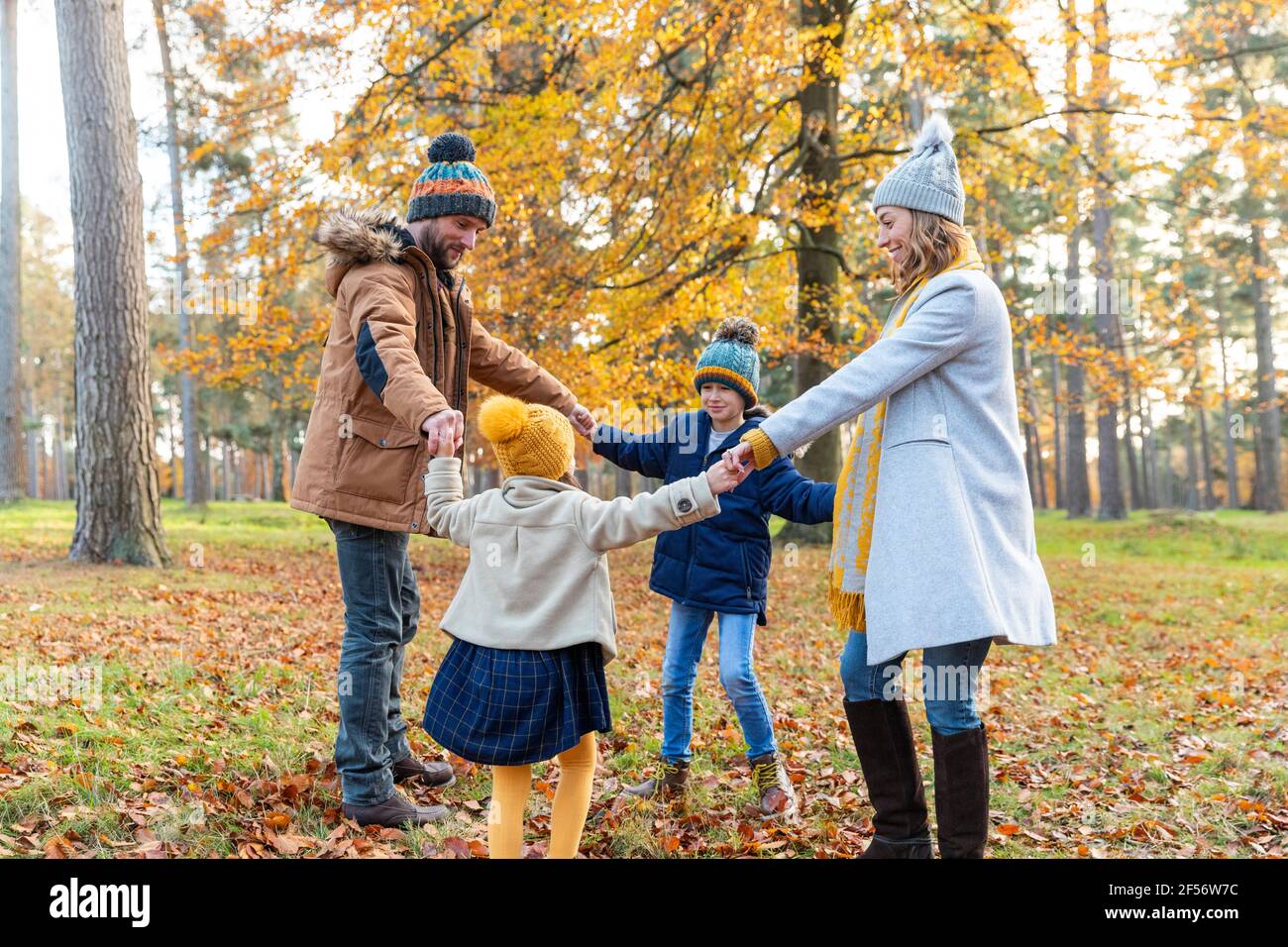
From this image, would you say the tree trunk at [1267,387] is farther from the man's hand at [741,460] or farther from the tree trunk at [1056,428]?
the man's hand at [741,460]

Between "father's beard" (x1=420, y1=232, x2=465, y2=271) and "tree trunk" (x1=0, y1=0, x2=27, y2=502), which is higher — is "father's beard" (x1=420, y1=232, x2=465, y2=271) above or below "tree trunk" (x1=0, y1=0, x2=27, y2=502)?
below

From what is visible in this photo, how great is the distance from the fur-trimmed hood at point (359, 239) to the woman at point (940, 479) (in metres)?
1.63

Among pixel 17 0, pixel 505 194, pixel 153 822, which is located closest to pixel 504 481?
pixel 153 822

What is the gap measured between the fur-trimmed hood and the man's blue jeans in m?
1.01

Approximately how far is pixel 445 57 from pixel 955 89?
6415 millimetres

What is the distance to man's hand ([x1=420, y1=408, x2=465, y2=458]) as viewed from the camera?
3.21 meters

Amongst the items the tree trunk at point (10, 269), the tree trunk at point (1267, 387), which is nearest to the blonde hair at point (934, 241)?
the tree trunk at point (10, 269)

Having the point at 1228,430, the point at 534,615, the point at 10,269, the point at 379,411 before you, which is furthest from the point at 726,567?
the point at 1228,430

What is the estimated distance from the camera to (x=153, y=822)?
3.56 m

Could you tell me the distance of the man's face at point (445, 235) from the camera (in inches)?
151

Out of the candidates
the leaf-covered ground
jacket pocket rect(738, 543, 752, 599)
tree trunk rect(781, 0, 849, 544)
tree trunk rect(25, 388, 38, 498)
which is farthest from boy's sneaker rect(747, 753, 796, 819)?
tree trunk rect(25, 388, 38, 498)

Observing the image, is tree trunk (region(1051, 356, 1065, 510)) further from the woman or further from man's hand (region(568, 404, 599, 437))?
the woman

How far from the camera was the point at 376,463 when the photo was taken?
359 cm

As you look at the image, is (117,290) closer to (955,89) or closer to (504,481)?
(504,481)
